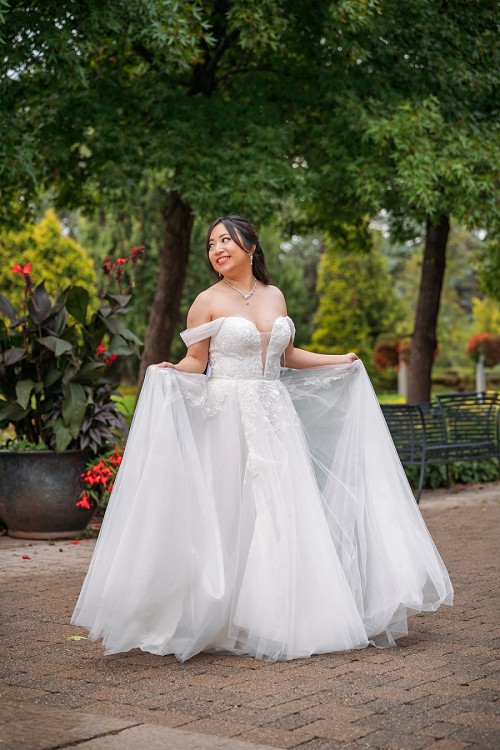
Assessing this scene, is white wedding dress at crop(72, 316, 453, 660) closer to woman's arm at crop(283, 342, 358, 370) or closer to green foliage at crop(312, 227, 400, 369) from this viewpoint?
woman's arm at crop(283, 342, 358, 370)

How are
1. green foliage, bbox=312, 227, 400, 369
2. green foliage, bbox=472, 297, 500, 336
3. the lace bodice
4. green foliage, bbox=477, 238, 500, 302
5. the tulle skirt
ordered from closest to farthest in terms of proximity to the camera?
the tulle skirt → the lace bodice → green foliage, bbox=477, 238, 500, 302 → green foliage, bbox=312, 227, 400, 369 → green foliage, bbox=472, 297, 500, 336

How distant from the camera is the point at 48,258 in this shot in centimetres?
2527

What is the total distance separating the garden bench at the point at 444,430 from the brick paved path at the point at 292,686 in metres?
4.85

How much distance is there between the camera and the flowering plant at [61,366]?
341 inches

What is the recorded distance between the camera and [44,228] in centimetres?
2539

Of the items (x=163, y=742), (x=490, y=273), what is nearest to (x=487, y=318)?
(x=490, y=273)

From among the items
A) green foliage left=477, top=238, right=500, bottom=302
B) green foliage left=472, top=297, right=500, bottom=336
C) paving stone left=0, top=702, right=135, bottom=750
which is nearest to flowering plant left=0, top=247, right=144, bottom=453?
paving stone left=0, top=702, right=135, bottom=750

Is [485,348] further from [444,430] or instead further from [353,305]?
[444,430]

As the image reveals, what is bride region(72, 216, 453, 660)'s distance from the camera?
481 cm

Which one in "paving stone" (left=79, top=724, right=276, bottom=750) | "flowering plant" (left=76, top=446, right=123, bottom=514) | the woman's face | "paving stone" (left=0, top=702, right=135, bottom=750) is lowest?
"paving stone" (left=0, top=702, right=135, bottom=750)

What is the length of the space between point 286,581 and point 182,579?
493 mm

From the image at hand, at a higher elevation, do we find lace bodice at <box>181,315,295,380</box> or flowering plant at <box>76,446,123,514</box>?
lace bodice at <box>181,315,295,380</box>

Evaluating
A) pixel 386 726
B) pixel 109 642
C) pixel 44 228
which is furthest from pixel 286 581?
pixel 44 228

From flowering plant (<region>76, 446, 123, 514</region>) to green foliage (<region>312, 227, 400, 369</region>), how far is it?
2349cm
